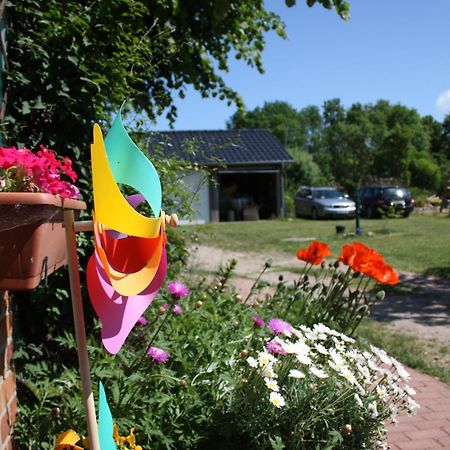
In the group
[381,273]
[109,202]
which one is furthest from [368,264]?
[109,202]

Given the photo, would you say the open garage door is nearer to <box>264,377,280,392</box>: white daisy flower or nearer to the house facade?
the house facade

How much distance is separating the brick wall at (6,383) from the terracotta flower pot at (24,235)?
526mm

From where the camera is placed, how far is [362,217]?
25016 mm

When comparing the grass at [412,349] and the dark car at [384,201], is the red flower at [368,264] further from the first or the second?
the dark car at [384,201]

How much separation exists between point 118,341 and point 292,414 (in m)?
1.19

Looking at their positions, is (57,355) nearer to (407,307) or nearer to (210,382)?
(210,382)

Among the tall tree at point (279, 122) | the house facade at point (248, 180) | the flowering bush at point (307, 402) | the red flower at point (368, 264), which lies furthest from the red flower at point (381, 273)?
the tall tree at point (279, 122)

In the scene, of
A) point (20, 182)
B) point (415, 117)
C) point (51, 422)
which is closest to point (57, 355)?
point (51, 422)

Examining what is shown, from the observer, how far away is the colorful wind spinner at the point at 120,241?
1.09 m

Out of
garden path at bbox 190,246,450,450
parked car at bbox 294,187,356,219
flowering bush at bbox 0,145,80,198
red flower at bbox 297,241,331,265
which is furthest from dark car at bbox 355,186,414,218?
flowering bush at bbox 0,145,80,198

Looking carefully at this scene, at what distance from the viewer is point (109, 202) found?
1089 mm

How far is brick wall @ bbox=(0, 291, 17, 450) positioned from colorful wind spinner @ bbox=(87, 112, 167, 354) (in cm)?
83

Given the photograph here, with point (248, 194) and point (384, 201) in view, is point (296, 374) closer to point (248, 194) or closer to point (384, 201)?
point (384, 201)

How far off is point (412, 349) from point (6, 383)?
3.82 m
